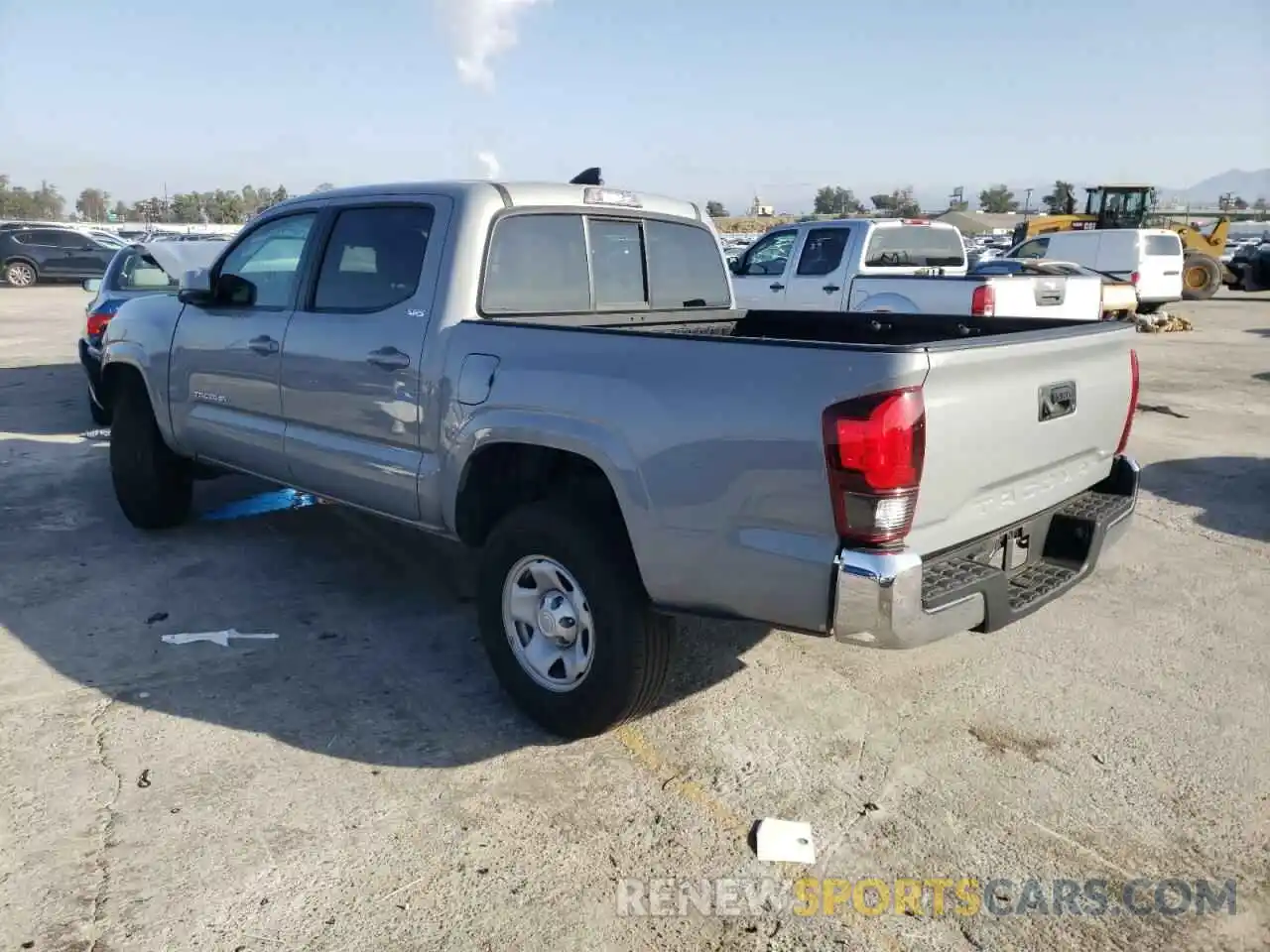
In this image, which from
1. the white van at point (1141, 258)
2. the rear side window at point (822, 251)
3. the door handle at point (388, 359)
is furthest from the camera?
the white van at point (1141, 258)

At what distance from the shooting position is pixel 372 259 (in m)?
4.35

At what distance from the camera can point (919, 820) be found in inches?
122

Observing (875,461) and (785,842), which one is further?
(785,842)

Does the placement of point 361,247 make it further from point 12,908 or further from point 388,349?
point 12,908

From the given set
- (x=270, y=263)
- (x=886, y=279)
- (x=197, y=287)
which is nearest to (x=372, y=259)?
(x=270, y=263)

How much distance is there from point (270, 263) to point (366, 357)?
1.21 meters

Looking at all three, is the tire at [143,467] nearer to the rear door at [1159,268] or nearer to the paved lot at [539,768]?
the paved lot at [539,768]

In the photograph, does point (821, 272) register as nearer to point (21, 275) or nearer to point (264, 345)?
point (264, 345)

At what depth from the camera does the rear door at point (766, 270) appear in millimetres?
11523

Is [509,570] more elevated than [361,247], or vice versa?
[361,247]

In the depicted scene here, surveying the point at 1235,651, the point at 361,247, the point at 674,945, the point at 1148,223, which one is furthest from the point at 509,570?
the point at 1148,223

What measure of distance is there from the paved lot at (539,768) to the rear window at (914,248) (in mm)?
6628

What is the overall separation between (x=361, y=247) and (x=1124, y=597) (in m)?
4.17

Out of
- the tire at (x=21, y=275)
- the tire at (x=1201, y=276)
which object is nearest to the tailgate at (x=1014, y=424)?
the tire at (x=1201, y=276)
